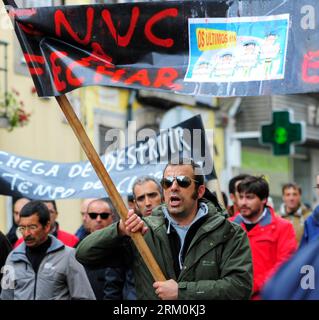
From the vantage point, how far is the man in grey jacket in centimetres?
742

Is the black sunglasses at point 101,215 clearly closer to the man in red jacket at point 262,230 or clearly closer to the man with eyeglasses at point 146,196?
the man with eyeglasses at point 146,196

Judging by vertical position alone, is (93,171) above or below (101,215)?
above

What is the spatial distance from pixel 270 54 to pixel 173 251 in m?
1.19

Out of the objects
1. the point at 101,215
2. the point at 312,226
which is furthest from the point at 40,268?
the point at 312,226

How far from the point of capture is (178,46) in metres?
5.96

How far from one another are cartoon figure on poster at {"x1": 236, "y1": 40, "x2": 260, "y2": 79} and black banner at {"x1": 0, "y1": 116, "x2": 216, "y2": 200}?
10.7 feet

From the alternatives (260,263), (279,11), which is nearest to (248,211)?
(260,263)

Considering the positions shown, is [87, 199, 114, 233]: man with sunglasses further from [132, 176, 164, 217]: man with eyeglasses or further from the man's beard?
the man's beard

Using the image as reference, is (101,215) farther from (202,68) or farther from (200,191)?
(202,68)

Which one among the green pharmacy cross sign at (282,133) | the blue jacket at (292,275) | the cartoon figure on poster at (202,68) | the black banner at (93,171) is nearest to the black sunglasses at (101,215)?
the black banner at (93,171)

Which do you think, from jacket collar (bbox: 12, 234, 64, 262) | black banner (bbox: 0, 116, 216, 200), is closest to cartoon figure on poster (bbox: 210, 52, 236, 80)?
jacket collar (bbox: 12, 234, 64, 262)

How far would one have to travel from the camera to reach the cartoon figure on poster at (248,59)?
226 inches

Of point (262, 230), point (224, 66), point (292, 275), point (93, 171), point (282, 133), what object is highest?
point (282, 133)

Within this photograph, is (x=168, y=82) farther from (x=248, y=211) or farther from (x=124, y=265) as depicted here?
(x=248, y=211)
